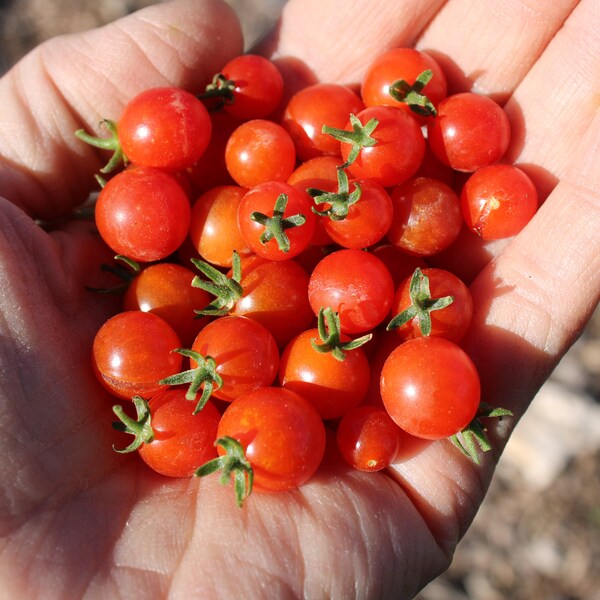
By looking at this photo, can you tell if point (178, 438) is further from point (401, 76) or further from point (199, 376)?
point (401, 76)

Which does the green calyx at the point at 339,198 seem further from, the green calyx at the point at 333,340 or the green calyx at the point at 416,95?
the green calyx at the point at 416,95

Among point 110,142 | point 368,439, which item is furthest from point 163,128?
point 368,439

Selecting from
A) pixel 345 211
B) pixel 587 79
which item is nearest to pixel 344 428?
pixel 345 211

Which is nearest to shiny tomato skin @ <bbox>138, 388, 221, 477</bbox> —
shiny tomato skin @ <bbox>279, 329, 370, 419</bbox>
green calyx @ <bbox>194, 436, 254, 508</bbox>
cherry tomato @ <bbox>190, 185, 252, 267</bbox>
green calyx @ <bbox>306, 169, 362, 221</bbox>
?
green calyx @ <bbox>194, 436, 254, 508</bbox>

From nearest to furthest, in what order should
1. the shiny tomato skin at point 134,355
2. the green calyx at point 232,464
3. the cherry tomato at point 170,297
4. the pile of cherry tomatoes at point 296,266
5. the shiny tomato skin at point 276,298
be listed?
the green calyx at point 232,464, the pile of cherry tomatoes at point 296,266, the shiny tomato skin at point 134,355, the shiny tomato skin at point 276,298, the cherry tomato at point 170,297

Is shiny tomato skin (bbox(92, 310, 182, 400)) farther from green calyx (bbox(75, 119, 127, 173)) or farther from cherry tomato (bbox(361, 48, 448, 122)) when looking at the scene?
cherry tomato (bbox(361, 48, 448, 122))

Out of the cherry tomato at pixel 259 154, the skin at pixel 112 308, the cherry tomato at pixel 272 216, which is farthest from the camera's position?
the cherry tomato at pixel 259 154

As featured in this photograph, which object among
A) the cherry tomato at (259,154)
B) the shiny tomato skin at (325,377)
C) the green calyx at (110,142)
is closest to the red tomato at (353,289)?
the shiny tomato skin at (325,377)
